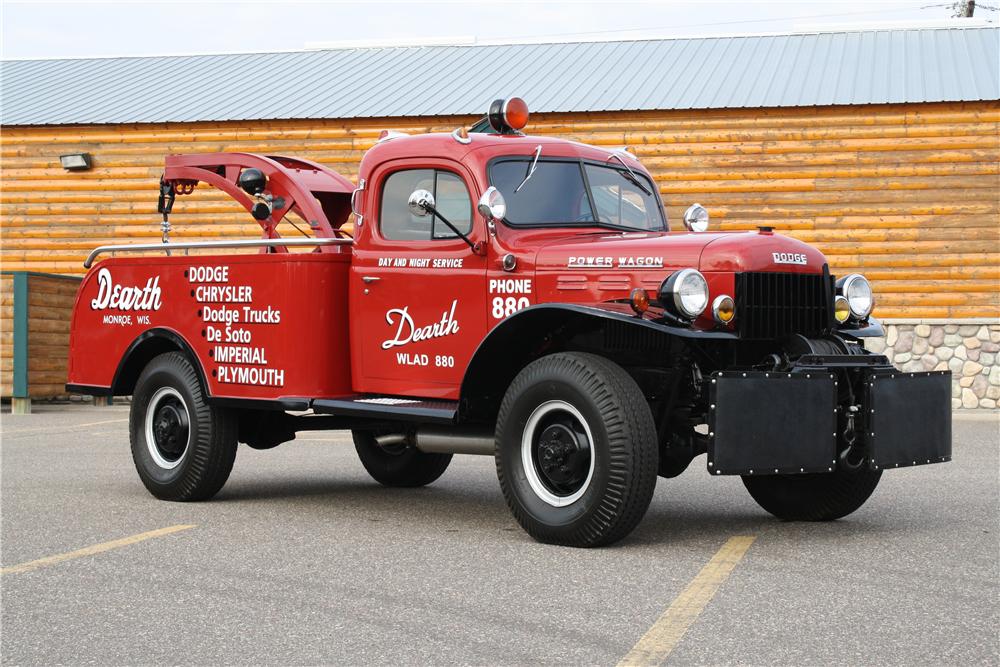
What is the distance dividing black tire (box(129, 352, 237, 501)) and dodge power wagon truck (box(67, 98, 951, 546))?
15 mm

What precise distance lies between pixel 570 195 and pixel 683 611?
132 inches

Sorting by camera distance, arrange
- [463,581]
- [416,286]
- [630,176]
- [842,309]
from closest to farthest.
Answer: [463,581] → [842,309] → [416,286] → [630,176]

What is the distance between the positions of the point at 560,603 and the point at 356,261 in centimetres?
341

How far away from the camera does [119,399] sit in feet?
67.1

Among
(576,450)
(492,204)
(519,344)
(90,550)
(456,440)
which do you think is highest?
(492,204)

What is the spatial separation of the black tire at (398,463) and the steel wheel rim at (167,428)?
4.07 ft

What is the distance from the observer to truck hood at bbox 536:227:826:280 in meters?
6.81

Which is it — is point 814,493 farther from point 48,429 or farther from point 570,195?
point 48,429

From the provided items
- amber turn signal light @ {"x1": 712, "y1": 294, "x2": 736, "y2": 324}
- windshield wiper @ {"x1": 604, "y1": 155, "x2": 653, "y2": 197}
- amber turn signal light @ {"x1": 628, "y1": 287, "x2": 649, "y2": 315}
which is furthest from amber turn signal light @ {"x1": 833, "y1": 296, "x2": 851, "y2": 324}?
windshield wiper @ {"x1": 604, "y1": 155, "x2": 653, "y2": 197}

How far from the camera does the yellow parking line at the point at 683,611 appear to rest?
4.55 m

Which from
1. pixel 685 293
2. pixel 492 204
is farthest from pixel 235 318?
pixel 685 293

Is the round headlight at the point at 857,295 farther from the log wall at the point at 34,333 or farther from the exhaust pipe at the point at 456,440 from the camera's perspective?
the log wall at the point at 34,333

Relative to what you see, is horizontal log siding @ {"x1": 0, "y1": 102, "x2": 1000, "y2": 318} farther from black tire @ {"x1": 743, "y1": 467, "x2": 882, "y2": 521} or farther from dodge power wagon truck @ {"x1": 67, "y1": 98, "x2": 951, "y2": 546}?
black tire @ {"x1": 743, "y1": 467, "x2": 882, "y2": 521}

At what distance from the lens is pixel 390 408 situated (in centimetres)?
761
